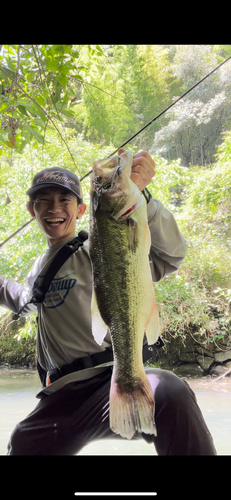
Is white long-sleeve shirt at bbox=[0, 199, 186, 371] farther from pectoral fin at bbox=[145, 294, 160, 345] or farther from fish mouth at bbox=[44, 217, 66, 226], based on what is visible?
Result: pectoral fin at bbox=[145, 294, 160, 345]

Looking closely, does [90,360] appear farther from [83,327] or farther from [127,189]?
[127,189]

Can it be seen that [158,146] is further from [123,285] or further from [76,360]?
[123,285]

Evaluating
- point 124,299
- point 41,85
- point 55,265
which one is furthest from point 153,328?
point 41,85

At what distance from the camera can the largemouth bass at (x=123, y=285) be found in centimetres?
97

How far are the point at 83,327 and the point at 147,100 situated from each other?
1244cm

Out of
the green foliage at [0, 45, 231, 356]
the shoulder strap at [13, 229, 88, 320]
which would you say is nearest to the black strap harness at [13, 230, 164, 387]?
the shoulder strap at [13, 229, 88, 320]

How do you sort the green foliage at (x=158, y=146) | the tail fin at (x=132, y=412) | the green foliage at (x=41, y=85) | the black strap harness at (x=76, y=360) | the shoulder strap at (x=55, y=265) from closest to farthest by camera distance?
the tail fin at (x=132, y=412) → the black strap harness at (x=76, y=360) → the shoulder strap at (x=55, y=265) → the green foliage at (x=41, y=85) → the green foliage at (x=158, y=146)

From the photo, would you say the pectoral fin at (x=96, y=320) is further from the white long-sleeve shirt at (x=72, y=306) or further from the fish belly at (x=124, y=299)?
the white long-sleeve shirt at (x=72, y=306)

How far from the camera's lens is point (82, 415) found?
4.00 ft

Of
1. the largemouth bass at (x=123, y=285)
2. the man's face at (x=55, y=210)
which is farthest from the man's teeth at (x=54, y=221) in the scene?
the largemouth bass at (x=123, y=285)

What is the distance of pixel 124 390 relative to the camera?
991 mm

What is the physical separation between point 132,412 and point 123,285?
10.9 inches

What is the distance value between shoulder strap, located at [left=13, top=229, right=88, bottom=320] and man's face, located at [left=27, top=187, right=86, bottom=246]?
0.27 ft

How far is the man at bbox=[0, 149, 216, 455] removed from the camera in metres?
1.06
